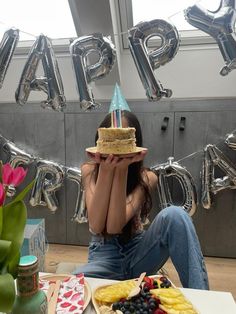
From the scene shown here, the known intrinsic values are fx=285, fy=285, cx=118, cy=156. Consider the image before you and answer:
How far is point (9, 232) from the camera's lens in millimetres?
405

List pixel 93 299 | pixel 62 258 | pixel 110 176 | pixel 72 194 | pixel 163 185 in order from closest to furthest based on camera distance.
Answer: pixel 93 299 < pixel 110 176 < pixel 163 185 < pixel 62 258 < pixel 72 194

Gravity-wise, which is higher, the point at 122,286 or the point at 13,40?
the point at 13,40

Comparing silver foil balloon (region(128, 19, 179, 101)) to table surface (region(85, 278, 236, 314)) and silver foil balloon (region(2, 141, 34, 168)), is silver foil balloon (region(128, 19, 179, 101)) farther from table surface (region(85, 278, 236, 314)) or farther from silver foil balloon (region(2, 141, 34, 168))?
silver foil balloon (region(2, 141, 34, 168))

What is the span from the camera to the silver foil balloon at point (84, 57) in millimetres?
1173

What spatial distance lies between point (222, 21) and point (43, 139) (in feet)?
4.19

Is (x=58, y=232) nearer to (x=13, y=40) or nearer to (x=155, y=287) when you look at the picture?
(x=13, y=40)

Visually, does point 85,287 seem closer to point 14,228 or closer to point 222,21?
point 14,228

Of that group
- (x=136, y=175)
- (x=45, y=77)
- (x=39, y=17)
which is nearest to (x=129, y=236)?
(x=136, y=175)

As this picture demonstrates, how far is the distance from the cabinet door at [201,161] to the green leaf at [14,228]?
4.66ft

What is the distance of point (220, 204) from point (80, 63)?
118cm

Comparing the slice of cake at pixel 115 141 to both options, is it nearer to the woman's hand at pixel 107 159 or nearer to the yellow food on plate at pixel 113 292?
the woman's hand at pixel 107 159

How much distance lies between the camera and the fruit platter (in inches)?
21.8

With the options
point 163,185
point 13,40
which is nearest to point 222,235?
point 163,185

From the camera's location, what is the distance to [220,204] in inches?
68.6
